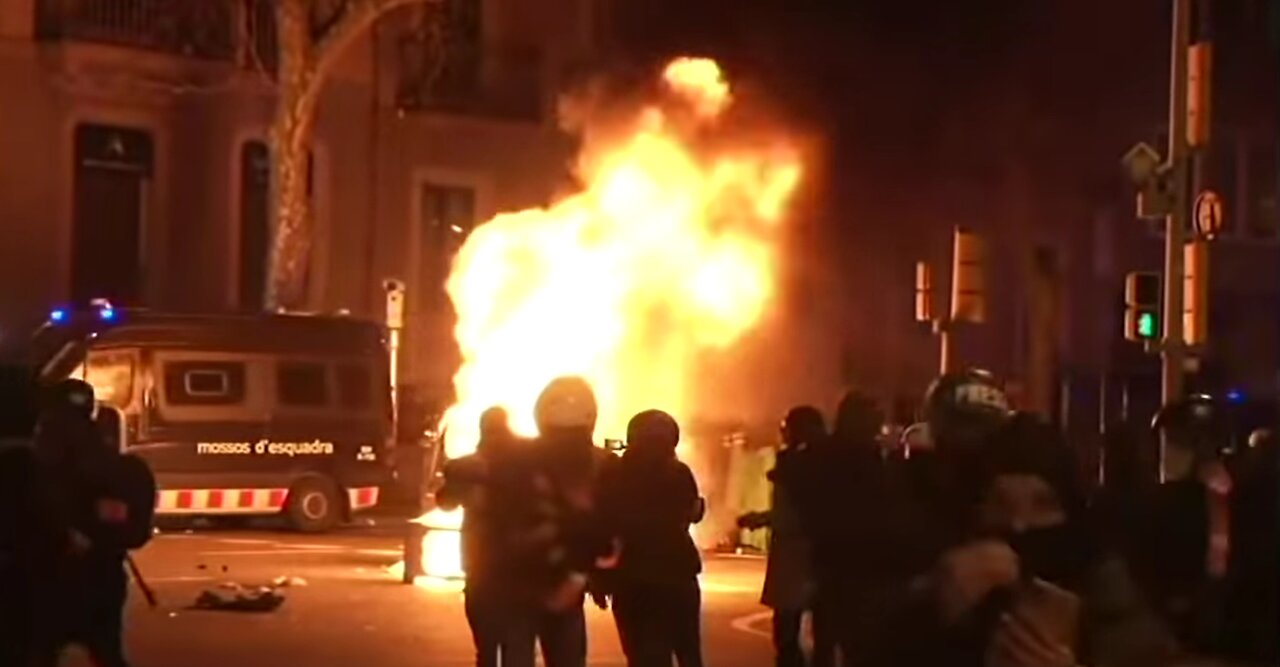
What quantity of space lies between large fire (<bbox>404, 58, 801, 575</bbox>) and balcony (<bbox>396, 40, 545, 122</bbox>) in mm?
4736

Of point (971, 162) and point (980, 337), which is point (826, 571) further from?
point (971, 162)

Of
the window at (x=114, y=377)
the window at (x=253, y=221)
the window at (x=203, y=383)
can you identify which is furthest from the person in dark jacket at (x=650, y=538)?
the window at (x=253, y=221)

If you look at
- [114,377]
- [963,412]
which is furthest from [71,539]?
[114,377]

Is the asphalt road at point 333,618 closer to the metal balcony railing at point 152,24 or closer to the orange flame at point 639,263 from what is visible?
the orange flame at point 639,263

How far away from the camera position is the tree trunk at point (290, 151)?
31.4 meters

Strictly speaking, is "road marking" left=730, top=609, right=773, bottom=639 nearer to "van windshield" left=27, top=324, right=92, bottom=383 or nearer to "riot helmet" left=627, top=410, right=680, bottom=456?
"riot helmet" left=627, top=410, right=680, bottom=456

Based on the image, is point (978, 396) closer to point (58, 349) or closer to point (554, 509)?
point (554, 509)

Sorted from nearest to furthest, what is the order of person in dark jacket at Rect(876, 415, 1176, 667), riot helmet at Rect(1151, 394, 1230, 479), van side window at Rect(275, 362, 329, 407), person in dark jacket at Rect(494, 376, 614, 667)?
person in dark jacket at Rect(876, 415, 1176, 667), riot helmet at Rect(1151, 394, 1230, 479), person in dark jacket at Rect(494, 376, 614, 667), van side window at Rect(275, 362, 329, 407)

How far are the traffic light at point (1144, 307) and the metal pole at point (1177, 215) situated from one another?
50cm

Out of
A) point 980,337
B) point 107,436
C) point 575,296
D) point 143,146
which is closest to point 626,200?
point 575,296

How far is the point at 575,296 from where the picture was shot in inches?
986

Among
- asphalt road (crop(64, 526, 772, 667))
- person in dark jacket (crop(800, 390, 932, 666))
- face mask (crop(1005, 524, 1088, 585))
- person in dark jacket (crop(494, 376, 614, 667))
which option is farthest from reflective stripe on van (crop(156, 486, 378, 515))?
face mask (crop(1005, 524, 1088, 585))

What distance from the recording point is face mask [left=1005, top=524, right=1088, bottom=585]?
6.25 metres

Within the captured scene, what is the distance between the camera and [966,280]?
21531 millimetres
